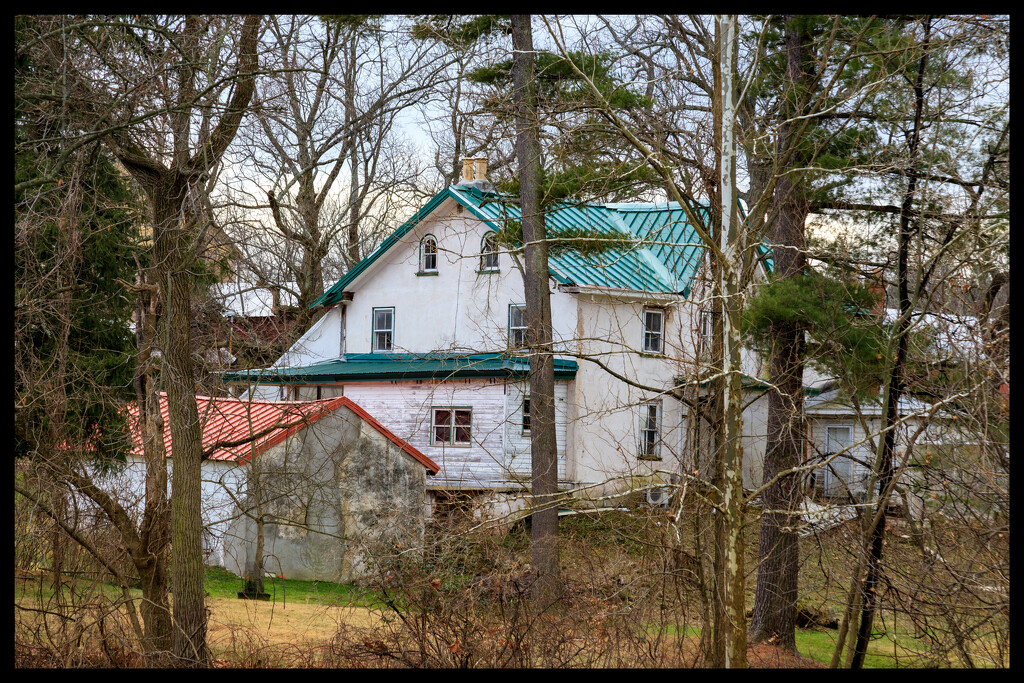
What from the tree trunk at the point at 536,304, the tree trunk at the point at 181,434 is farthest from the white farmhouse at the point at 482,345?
the tree trunk at the point at 181,434

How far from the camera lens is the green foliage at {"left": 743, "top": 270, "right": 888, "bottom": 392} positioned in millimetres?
12500

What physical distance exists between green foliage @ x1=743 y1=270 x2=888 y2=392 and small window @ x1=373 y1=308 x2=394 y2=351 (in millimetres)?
15140

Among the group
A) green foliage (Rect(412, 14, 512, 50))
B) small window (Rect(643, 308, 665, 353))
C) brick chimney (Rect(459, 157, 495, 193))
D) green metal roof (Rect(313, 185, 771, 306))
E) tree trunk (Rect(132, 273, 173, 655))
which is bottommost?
tree trunk (Rect(132, 273, 173, 655))

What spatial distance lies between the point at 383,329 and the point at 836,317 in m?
16.4

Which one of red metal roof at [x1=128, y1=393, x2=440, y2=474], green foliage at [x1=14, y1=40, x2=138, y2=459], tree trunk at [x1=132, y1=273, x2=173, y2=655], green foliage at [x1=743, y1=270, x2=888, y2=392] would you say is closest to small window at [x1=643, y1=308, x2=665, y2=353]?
red metal roof at [x1=128, y1=393, x2=440, y2=474]

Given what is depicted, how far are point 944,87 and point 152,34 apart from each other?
31.0 ft

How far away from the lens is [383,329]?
2691 centimetres

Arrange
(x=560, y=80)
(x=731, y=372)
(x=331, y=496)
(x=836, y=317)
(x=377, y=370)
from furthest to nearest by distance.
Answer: (x=377, y=370) < (x=331, y=496) < (x=560, y=80) < (x=836, y=317) < (x=731, y=372)

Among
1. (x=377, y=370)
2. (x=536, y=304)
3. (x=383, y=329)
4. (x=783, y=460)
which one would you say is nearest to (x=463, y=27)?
(x=536, y=304)

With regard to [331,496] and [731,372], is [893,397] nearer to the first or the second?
[731,372]

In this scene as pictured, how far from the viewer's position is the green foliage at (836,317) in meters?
12.5

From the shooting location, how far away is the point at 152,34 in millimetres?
9914

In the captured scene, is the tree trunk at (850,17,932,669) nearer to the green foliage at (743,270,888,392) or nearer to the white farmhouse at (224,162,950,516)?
the green foliage at (743,270,888,392)
